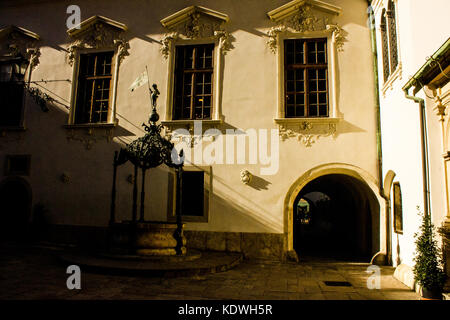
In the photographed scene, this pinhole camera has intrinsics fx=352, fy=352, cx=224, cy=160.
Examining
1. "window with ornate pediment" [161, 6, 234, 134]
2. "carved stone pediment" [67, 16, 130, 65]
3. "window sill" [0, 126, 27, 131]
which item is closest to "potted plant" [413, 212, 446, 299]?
"window with ornate pediment" [161, 6, 234, 134]

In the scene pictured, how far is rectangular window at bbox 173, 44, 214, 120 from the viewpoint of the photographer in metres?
11.3

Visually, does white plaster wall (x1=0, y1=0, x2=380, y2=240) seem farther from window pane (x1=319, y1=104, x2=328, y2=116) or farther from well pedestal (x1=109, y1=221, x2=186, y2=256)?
well pedestal (x1=109, y1=221, x2=186, y2=256)

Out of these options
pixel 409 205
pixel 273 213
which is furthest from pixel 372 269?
pixel 273 213

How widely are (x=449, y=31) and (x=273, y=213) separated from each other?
20.2 ft

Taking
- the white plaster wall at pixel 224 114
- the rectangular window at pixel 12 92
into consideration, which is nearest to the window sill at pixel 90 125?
the white plaster wall at pixel 224 114

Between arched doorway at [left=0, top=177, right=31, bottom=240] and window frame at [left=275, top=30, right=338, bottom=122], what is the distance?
9058 mm

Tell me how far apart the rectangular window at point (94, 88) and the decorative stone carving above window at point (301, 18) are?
5.66 m

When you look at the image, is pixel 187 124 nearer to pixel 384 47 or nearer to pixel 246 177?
pixel 246 177

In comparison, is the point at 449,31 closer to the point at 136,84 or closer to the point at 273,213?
the point at 273,213

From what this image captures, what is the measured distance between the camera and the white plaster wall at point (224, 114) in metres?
10.3

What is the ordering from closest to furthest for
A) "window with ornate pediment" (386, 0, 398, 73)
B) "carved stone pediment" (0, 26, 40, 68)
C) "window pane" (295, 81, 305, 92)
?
"window with ornate pediment" (386, 0, 398, 73), "window pane" (295, 81, 305, 92), "carved stone pediment" (0, 26, 40, 68)

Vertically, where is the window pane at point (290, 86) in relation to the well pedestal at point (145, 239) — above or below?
above

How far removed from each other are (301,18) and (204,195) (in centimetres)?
627

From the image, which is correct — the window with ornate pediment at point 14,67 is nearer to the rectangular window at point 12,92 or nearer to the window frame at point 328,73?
the rectangular window at point 12,92
